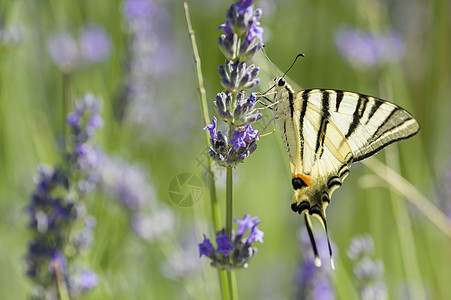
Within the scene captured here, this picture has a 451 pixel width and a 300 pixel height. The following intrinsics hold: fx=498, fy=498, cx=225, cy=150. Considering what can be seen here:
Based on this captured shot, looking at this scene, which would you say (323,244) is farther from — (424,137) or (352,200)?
(424,137)

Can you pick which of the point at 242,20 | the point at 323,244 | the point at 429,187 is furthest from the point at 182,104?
the point at 242,20

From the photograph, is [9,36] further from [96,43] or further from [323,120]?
[96,43]

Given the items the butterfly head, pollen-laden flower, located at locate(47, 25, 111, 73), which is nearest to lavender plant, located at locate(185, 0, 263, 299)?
the butterfly head

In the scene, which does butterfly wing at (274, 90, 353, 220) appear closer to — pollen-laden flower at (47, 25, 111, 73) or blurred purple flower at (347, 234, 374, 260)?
blurred purple flower at (347, 234, 374, 260)

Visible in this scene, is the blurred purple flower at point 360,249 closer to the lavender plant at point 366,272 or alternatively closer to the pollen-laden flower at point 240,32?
the lavender plant at point 366,272

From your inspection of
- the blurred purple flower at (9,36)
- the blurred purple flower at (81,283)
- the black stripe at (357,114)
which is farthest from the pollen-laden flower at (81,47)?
the black stripe at (357,114)

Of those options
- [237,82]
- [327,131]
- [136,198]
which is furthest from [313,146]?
[136,198]

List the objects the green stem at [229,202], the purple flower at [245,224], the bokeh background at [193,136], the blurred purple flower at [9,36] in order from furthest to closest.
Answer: the bokeh background at [193,136], the blurred purple flower at [9,36], the purple flower at [245,224], the green stem at [229,202]
